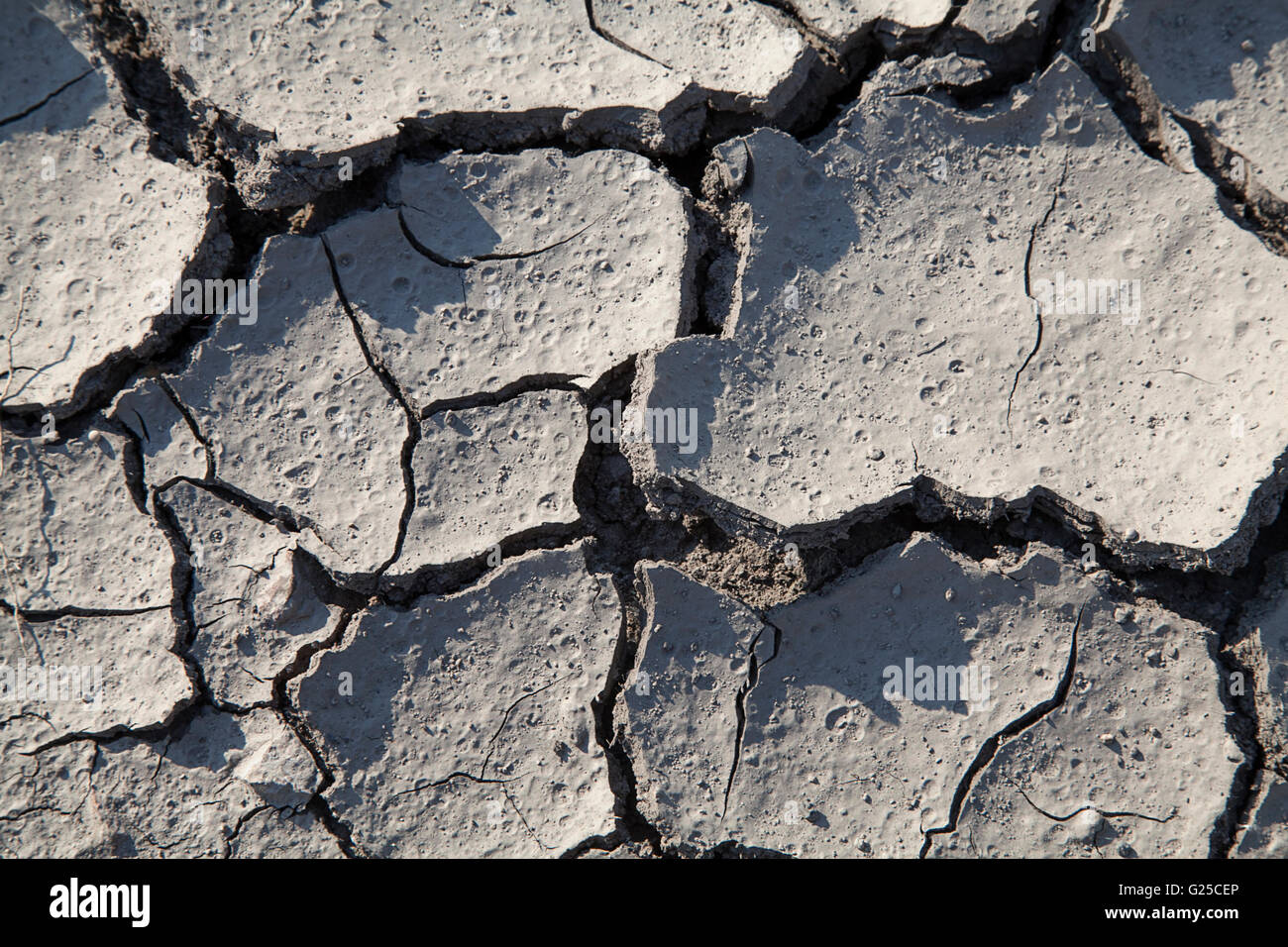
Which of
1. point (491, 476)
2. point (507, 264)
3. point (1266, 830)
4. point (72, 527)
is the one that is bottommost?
point (1266, 830)

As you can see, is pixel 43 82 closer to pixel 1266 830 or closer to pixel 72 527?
pixel 72 527

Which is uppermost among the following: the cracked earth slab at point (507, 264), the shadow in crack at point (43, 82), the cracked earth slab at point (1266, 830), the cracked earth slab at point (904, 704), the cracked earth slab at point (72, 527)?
the shadow in crack at point (43, 82)

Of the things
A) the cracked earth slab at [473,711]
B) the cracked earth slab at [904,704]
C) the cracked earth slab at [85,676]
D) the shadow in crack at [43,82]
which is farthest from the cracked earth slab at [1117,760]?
the shadow in crack at [43,82]

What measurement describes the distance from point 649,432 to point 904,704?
861 mm

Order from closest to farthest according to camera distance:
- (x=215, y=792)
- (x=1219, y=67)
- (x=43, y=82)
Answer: (x=215, y=792) < (x=1219, y=67) < (x=43, y=82)

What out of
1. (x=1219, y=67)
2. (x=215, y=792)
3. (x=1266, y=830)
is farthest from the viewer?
(x=1219, y=67)

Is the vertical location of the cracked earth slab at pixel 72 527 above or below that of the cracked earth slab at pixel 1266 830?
above

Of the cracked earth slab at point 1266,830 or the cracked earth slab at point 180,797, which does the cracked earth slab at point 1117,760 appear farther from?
the cracked earth slab at point 180,797

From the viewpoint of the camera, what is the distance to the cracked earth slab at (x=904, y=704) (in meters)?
2.02

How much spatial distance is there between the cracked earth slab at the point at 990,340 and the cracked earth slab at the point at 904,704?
19cm

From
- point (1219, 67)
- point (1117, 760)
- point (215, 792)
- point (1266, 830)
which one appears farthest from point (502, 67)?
point (1266, 830)

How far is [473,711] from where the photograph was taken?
2.10 meters

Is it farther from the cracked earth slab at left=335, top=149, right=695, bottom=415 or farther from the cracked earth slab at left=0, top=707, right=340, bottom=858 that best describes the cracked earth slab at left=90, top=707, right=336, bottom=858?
the cracked earth slab at left=335, top=149, right=695, bottom=415

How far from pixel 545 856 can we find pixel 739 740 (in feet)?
1.71
